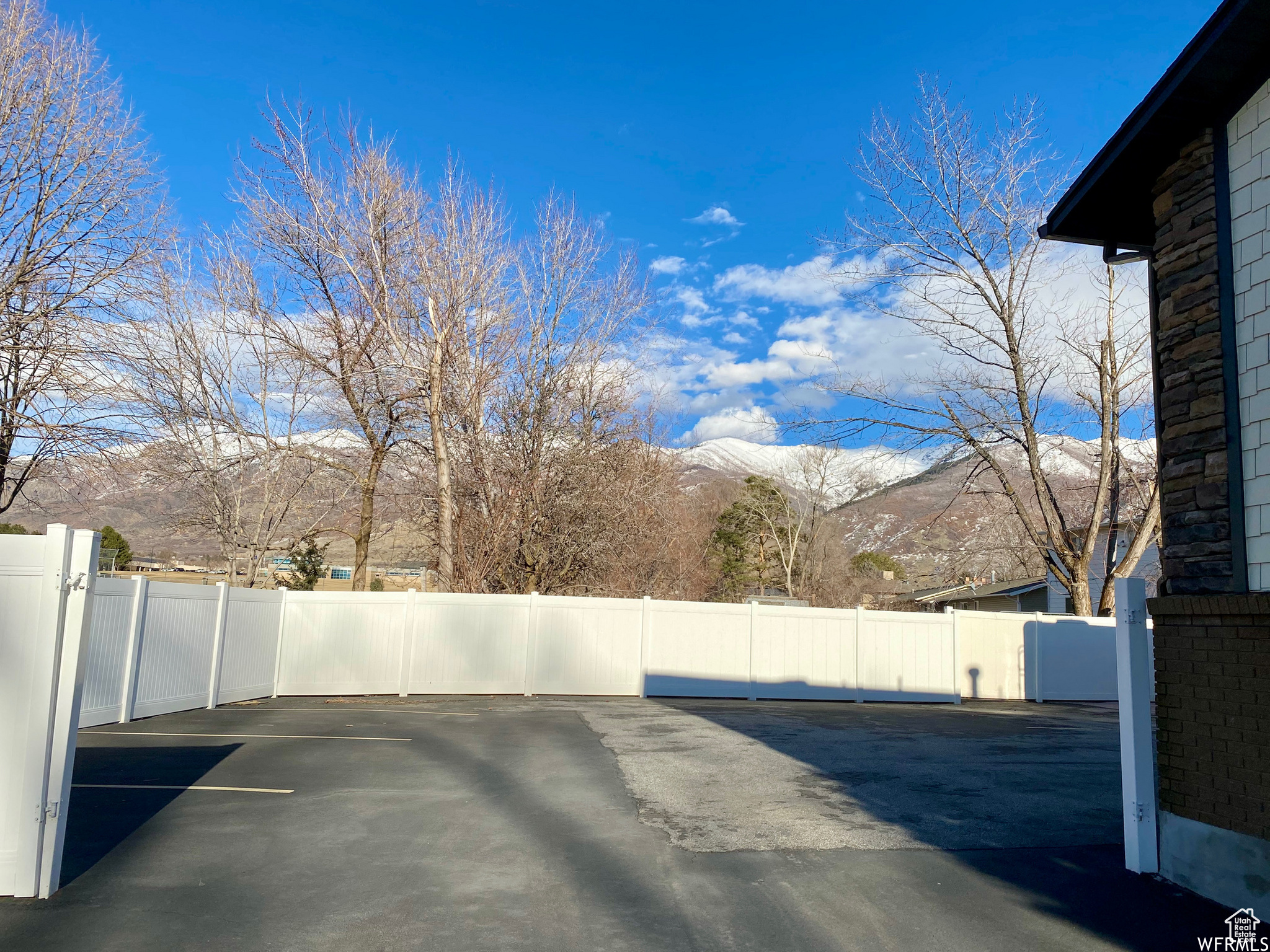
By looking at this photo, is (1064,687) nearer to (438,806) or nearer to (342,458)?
(438,806)

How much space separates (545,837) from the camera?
600 centimetres

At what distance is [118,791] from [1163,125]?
364 inches

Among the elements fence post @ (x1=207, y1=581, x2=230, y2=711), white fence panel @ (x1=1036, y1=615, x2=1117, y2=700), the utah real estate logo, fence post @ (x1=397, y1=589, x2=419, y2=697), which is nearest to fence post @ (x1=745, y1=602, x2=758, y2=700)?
fence post @ (x1=397, y1=589, x2=419, y2=697)

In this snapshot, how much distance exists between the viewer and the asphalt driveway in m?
4.33

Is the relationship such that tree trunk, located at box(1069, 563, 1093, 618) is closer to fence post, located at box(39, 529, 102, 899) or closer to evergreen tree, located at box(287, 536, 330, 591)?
fence post, located at box(39, 529, 102, 899)

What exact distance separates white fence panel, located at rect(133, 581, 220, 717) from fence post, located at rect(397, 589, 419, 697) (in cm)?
362

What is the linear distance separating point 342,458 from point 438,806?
61.7ft

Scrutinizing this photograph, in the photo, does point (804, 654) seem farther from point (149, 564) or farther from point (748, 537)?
point (149, 564)

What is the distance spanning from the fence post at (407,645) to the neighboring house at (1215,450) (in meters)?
12.9

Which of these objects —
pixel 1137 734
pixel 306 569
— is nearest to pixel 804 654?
pixel 1137 734

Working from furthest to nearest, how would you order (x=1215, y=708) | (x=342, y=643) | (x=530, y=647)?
(x=530, y=647) → (x=342, y=643) → (x=1215, y=708)

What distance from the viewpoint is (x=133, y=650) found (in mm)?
11000

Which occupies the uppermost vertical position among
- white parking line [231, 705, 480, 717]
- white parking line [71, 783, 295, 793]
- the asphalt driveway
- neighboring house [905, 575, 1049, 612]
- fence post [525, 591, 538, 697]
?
neighboring house [905, 575, 1049, 612]

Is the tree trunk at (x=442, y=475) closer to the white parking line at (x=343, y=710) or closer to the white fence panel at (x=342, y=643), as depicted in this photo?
the white fence panel at (x=342, y=643)
